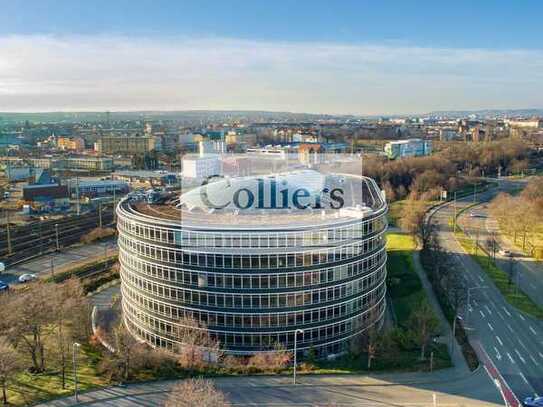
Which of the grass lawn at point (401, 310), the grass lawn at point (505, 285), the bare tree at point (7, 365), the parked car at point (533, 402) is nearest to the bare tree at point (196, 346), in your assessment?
the grass lawn at point (401, 310)

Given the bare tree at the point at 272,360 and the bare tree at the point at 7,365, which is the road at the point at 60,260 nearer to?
the bare tree at the point at 7,365

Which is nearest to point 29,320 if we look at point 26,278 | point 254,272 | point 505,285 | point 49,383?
point 49,383

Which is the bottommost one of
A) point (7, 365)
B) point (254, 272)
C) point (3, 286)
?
point (3, 286)

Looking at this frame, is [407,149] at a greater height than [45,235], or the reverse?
[407,149]

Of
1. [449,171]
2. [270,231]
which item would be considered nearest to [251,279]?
[270,231]

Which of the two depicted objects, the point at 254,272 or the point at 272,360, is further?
the point at 272,360

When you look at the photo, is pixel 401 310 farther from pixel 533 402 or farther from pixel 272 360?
pixel 272 360
